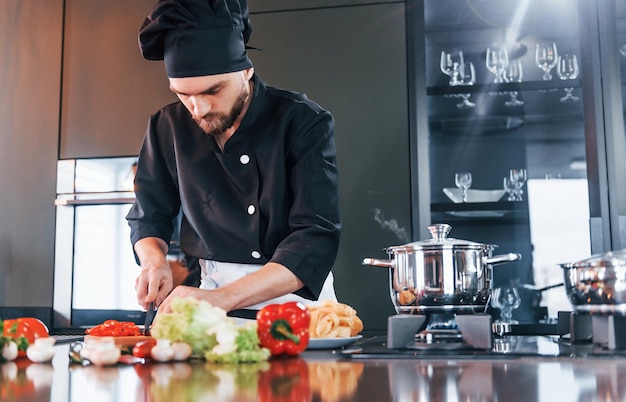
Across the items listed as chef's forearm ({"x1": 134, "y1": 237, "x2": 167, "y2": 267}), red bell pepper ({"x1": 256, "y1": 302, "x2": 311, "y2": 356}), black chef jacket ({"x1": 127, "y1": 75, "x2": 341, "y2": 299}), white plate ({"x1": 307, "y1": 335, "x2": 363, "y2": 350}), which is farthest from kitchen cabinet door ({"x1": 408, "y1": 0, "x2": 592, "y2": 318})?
red bell pepper ({"x1": 256, "y1": 302, "x2": 311, "y2": 356})

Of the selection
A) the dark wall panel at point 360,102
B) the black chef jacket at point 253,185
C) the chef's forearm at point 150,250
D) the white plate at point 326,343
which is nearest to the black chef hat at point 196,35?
the black chef jacket at point 253,185

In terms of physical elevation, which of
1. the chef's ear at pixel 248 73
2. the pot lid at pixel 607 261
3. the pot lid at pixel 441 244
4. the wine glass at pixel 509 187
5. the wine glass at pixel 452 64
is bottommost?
the pot lid at pixel 607 261

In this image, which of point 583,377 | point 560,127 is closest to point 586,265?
point 583,377

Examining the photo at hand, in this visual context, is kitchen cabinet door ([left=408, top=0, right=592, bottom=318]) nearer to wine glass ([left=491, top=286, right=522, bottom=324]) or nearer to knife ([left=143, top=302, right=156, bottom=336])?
wine glass ([left=491, top=286, right=522, bottom=324])

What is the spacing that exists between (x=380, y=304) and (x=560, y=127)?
0.88 meters

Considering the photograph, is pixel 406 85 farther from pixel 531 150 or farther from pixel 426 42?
pixel 531 150

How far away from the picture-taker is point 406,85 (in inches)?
98.7

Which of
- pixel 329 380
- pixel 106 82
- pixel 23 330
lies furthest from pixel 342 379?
pixel 106 82

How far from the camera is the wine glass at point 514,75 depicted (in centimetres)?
259

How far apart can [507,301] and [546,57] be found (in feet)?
2.81

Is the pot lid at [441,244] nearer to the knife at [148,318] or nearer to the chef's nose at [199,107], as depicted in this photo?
the knife at [148,318]

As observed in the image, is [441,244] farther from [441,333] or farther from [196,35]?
[196,35]

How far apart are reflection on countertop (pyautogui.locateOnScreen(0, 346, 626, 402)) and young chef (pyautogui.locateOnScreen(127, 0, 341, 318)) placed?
18.6 inches

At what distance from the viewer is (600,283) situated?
1053 mm
